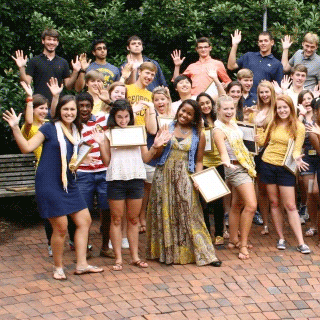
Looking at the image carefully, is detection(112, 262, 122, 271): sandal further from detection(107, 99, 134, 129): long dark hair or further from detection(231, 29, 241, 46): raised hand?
detection(231, 29, 241, 46): raised hand

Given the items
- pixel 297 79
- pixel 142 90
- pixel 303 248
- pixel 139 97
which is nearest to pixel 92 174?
pixel 139 97

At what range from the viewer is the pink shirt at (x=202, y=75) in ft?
36.1

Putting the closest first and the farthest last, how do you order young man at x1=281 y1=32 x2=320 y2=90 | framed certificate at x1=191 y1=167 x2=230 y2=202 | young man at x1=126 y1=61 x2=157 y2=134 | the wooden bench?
framed certificate at x1=191 y1=167 x2=230 y2=202 → young man at x1=126 y1=61 x2=157 y2=134 → the wooden bench → young man at x1=281 y1=32 x2=320 y2=90

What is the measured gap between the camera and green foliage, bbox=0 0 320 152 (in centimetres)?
1195

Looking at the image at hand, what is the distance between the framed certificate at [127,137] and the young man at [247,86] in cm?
245

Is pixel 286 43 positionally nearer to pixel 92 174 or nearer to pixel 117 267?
pixel 92 174

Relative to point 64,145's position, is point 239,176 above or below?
below

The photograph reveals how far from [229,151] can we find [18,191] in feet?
9.54

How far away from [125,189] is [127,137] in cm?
58

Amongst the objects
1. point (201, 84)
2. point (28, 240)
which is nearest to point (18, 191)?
point (28, 240)

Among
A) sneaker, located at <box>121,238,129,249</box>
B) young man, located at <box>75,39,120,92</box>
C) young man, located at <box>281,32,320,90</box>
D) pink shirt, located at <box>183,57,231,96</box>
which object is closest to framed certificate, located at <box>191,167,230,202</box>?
sneaker, located at <box>121,238,129,249</box>

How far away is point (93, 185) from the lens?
8.91 m

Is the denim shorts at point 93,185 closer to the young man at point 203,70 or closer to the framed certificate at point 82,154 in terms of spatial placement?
the framed certificate at point 82,154

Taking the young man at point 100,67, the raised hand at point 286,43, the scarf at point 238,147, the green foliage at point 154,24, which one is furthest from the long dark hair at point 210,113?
the green foliage at point 154,24
